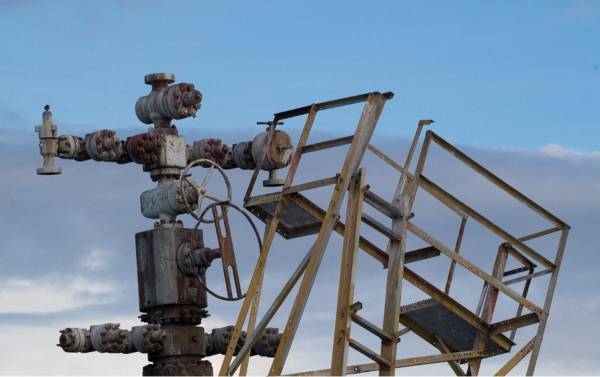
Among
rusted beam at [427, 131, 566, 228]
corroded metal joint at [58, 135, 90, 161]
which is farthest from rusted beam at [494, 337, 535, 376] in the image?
corroded metal joint at [58, 135, 90, 161]

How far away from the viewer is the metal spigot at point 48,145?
25844 mm

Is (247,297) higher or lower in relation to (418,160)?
lower

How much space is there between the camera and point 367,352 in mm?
21922

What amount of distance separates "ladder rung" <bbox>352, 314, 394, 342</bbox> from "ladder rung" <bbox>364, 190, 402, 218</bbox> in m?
1.58

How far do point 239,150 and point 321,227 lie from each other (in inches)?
181

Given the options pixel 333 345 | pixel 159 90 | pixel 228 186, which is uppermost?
pixel 159 90

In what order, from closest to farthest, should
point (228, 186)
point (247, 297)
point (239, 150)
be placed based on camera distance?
1. point (247, 297)
2. point (228, 186)
3. point (239, 150)

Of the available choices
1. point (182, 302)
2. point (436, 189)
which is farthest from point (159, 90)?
point (436, 189)

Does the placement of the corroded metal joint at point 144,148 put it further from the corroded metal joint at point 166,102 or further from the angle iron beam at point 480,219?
the angle iron beam at point 480,219

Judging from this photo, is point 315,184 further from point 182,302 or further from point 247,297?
point 182,302

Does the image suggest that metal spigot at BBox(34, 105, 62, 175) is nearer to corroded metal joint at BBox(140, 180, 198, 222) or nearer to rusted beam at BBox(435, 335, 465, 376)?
corroded metal joint at BBox(140, 180, 198, 222)

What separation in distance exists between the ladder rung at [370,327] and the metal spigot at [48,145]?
6143mm

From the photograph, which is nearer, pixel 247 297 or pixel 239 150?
pixel 247 297

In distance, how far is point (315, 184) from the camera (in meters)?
22.6
